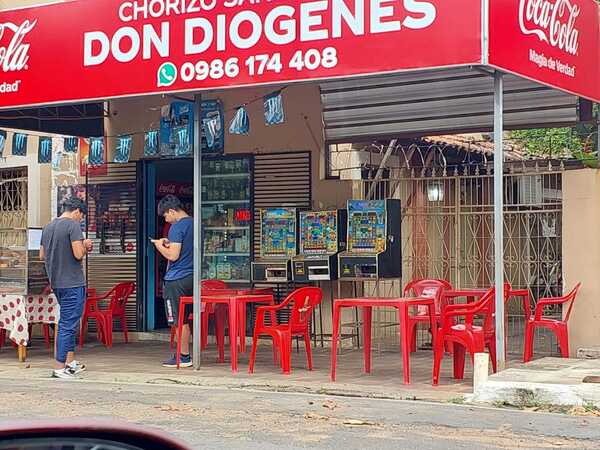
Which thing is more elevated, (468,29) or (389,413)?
(468,29)

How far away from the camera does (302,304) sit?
10562 mm

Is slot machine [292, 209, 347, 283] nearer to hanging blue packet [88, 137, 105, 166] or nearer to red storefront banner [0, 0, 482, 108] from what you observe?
hanging blue packet [88, 137, 105, 166]

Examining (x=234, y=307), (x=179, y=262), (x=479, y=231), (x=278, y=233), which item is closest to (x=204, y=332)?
(x=278, y=233)

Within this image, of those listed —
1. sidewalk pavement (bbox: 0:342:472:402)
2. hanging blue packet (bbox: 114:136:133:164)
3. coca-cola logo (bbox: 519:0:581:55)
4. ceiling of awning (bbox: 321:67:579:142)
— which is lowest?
sidewalk pavement (bbox: 0:342:472:402)

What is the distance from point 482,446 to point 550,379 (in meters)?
2.30

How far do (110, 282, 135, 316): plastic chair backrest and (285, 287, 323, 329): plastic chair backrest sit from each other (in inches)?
162

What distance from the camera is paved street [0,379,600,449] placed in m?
6.86

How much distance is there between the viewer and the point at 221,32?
1011 centimetres

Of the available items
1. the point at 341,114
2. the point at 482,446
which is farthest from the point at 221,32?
the point at 482,446

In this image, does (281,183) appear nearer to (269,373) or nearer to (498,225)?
(269,373)

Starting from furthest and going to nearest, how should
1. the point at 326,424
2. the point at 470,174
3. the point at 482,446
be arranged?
the point at 470,174 < the point at 326,424 < the point at 482,446

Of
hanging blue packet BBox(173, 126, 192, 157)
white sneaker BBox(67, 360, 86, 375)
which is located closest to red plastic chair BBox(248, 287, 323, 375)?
white sneaker BBox(67, 360, 86, 375)

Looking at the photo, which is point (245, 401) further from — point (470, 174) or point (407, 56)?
point (470, 174)

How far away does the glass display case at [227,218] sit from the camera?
46.0ft
